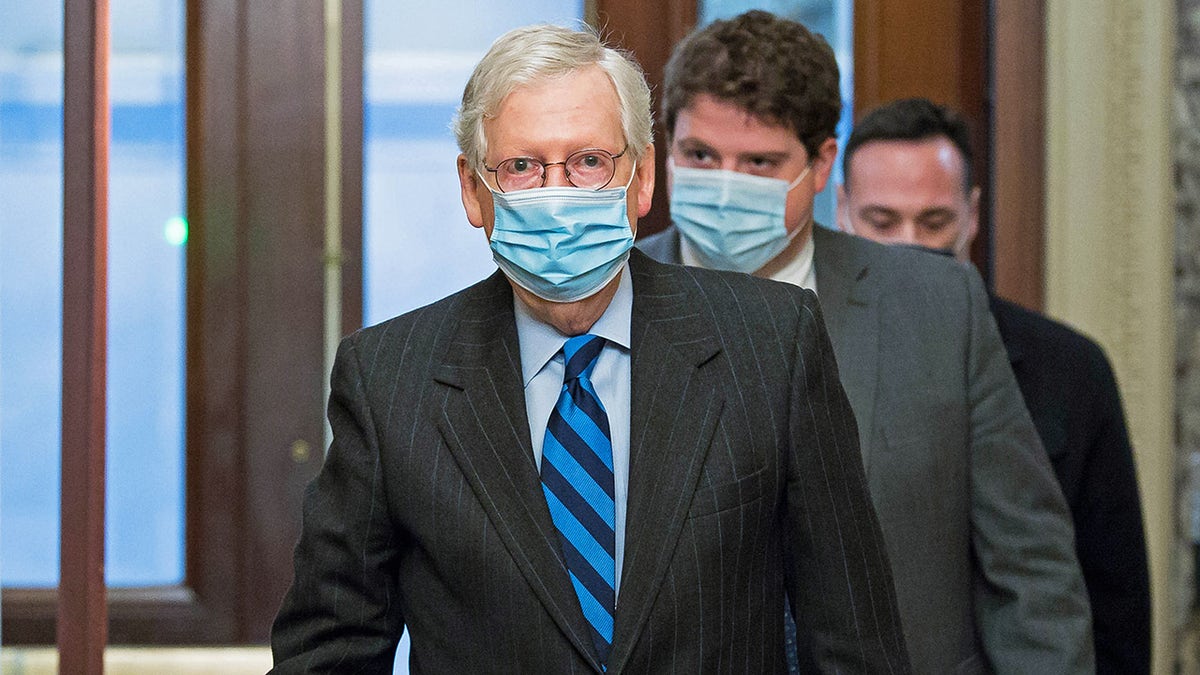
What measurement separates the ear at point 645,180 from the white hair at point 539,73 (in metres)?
0.02

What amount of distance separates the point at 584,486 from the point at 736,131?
0.82m

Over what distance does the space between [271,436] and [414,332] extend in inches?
65.6

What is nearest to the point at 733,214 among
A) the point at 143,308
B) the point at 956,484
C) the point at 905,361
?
the point at 905,361

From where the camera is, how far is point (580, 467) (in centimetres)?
150

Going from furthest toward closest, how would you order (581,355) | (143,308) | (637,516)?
(143,308)
(581,355)
(637,516)

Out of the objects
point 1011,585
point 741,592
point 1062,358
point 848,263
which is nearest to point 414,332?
point 741,592

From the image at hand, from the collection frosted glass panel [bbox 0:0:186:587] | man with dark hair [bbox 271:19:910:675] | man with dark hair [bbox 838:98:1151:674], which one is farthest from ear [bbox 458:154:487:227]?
frosted glass panel [bbox 0:0:186:587]

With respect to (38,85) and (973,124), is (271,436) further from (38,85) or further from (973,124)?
(973,124)

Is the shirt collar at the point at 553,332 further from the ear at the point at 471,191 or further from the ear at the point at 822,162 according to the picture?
the ear at the point at 822,162

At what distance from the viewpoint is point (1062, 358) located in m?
→ 2.44

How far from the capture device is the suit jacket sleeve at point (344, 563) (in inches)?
59.2

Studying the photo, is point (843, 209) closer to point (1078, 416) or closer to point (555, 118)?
point (1078, 416)

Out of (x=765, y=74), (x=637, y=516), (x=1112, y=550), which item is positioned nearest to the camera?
(x=637, y=516)

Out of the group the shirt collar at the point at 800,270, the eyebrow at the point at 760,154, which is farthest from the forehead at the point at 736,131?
the shirt collar at the point at 800,270
